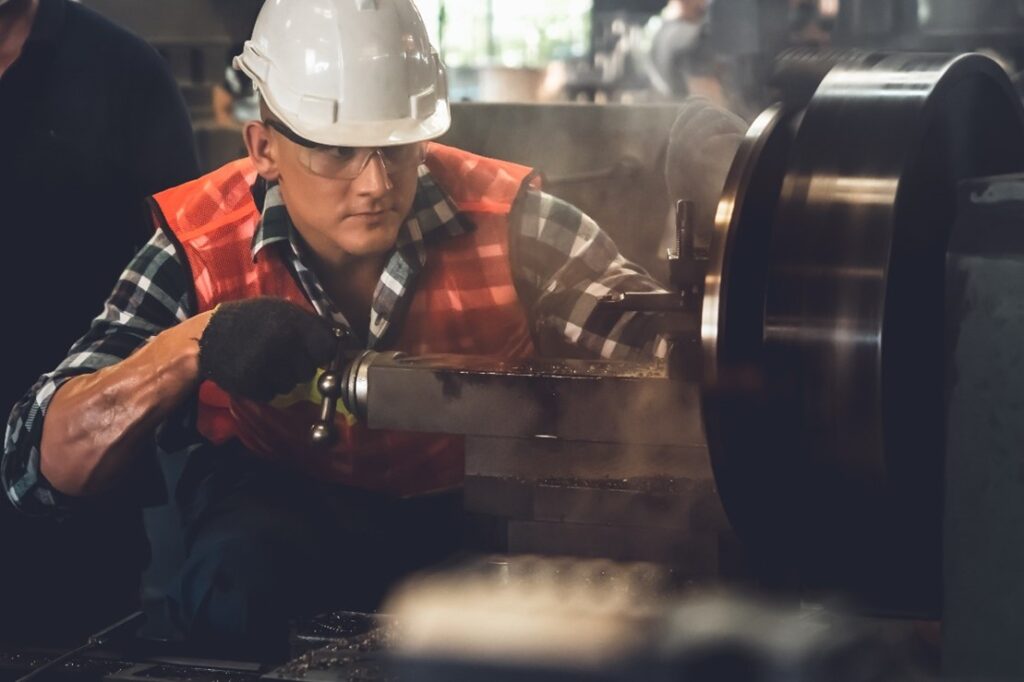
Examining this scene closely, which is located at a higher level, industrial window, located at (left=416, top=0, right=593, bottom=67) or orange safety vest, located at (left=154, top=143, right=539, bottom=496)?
industrial window, located at (left=416, top=0, right=593, bottom=67)

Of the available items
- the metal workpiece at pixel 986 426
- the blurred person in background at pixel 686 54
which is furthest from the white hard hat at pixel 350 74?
the blurred person in background at pixel 686 54

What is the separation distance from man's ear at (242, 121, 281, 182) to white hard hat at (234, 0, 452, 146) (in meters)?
0.04

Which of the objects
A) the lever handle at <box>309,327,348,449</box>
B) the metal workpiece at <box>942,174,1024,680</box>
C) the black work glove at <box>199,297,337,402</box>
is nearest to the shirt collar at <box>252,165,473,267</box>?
the black work glove at <box>199,297,337,402</box>

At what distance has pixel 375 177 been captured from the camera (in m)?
1.80

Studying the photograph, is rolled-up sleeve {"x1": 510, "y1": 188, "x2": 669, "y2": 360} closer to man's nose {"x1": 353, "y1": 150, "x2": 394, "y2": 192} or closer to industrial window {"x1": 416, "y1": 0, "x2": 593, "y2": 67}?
man's nose {"x1": 353, "y1": 150, "x2": 394, "y2": 192}

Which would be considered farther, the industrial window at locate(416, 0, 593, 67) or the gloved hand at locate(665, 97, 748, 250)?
the industrial window at locate(416, 0, 593, 67)

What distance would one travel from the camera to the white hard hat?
1.82 meters

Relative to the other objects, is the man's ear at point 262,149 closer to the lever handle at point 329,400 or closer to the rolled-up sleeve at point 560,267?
the rolled-up sleeve at point 560,267

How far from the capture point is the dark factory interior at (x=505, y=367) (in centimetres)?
109

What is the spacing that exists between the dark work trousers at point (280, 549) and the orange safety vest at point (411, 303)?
0.04m

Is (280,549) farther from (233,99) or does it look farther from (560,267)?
(233,99)

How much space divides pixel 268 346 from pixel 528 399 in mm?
362

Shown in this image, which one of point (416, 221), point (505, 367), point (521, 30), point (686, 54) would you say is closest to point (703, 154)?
point (416, 221)

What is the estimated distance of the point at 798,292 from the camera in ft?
3.59
